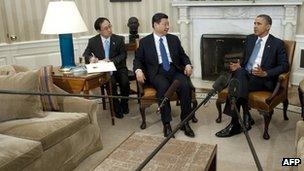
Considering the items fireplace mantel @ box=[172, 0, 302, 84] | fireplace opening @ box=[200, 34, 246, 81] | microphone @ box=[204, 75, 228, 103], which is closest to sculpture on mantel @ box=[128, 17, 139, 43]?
fireplace mantel @ box=[172, 0, 302, 84]

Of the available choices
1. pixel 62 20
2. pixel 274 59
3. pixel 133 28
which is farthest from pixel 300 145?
pixel 133 28

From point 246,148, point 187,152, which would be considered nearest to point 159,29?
point 246,148

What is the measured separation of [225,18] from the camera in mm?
4434

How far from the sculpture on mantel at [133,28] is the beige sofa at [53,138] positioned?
5.91 feet

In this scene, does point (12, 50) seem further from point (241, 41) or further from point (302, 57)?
point (302, 57)

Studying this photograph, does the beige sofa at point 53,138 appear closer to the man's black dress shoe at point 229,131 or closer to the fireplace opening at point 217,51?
the man's black dress shoe at point 229,131

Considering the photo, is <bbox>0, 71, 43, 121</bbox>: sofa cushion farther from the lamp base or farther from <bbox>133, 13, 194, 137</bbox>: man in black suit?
<bbox>133, 13, 194, 137</bbox>: man in black suit

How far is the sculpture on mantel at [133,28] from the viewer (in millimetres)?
4367

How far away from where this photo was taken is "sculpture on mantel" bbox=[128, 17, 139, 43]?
14.3ft

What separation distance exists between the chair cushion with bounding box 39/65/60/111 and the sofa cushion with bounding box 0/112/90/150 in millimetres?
133

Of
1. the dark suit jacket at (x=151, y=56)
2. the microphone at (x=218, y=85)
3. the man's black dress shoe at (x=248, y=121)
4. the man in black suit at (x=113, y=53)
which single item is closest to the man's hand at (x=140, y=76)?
the dark suit jacket at (x=151, y=56)

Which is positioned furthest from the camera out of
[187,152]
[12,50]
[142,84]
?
[12,50]

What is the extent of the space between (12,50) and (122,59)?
142 cm

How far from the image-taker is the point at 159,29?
326 cm
